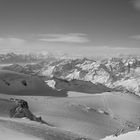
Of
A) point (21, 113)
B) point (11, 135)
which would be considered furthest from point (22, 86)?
point (11, 135)

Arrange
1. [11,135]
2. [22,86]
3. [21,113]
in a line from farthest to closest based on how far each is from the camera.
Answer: [22,86], [21,113], [11,135]

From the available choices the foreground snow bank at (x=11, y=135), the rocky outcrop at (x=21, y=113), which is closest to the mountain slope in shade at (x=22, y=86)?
the rocky outcrop at (x=21, y=113)

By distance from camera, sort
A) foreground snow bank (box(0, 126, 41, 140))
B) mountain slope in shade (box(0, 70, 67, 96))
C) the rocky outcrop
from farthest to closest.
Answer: mountain slope in shade (box(0, 70, 67, 96))
the rocky outcrop
foreground snow bank (box(0, 126, 41, 140))

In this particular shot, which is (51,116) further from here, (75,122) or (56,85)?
(56,85)

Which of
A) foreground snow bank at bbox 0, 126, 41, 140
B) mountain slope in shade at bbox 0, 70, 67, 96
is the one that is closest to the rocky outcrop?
foreground snow bank at bbox 0, 126, 41, 140

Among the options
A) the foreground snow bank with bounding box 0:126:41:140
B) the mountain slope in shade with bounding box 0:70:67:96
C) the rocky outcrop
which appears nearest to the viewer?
the foreground snow bank with bounding box 0:126:41:140

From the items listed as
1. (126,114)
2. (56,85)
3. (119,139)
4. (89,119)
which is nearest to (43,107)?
(89,119)

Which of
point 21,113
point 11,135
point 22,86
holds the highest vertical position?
point 11,135

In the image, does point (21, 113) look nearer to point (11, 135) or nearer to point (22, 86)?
point (11, 135)

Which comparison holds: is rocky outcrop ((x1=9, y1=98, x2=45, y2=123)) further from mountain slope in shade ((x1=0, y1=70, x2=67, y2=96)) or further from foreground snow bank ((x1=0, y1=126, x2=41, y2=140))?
mountain slope in shade ((x1=0, y1=70, x2=67, y2=96))

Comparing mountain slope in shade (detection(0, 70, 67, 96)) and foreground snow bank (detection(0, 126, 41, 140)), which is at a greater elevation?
foreground snow bank (detection(0, 126, 41, 140))

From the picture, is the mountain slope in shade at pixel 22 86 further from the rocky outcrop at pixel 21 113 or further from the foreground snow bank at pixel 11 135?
the foreground snow bank at pixel 11 135
